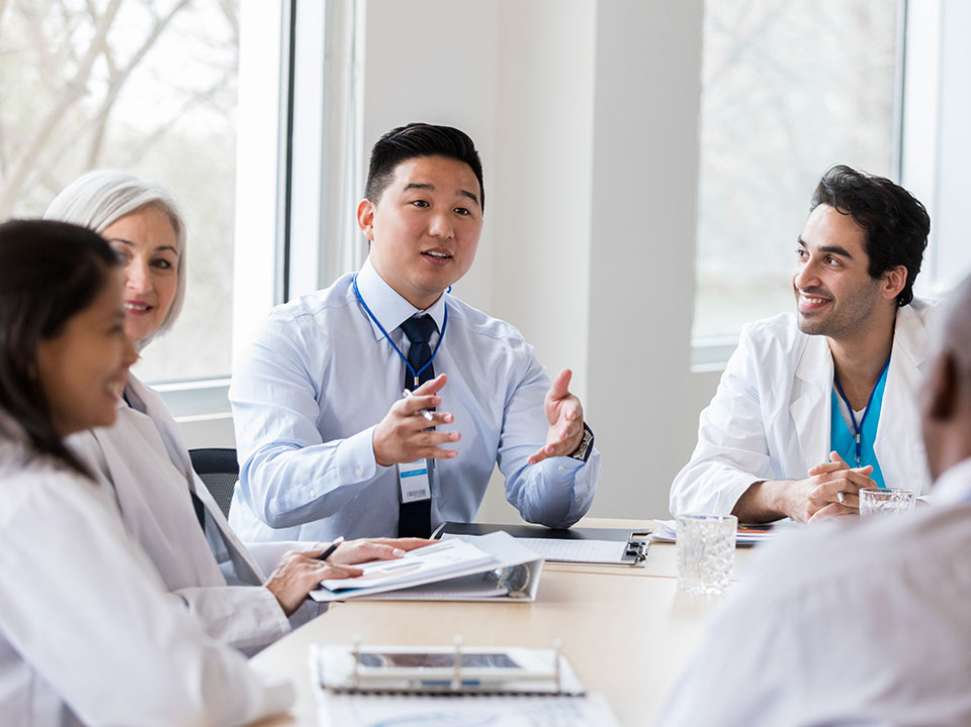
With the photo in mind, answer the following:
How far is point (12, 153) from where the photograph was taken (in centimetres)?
313

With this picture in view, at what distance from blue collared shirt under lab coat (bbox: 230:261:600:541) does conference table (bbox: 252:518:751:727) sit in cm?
55

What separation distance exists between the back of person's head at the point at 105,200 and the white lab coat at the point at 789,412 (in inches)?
53.5

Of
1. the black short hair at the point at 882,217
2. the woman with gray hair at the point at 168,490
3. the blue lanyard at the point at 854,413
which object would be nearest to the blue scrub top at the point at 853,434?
the blue lanyard at the point at 854,413

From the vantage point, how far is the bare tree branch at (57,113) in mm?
3139

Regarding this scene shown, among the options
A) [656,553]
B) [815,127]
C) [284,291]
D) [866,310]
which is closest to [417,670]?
[656,553]

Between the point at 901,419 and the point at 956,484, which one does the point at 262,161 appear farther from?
the point at 956,484

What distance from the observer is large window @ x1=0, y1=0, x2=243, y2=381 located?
10.3 ft

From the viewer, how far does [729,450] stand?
10.1 ft

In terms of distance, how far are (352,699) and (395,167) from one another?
5.78 feet

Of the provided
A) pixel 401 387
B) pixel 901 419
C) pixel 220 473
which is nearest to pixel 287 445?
pixel 220 473

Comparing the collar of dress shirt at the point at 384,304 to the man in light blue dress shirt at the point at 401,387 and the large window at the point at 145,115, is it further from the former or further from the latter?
the large window at the point at 145,115

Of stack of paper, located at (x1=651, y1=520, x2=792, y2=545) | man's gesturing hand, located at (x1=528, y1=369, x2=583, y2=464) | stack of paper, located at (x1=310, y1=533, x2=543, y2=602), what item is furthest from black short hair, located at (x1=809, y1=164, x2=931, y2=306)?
stack of paper, located at (x1=310, y1=533, x2=543, y2=602)

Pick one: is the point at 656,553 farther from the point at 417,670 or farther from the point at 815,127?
the point at 815,127

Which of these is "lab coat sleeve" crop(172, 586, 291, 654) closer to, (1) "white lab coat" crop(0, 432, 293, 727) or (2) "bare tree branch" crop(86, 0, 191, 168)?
(1) "white lab coat" crop(0, 432, 293, 727)
